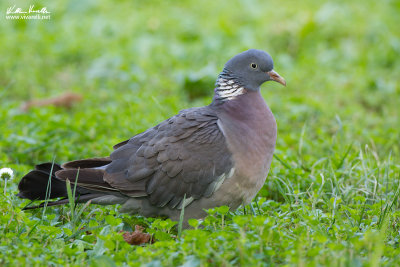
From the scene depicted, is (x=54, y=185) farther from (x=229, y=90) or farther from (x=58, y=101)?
(x=58, y=101)

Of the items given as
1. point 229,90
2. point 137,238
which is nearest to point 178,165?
point 137,238

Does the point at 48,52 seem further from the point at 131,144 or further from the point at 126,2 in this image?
the point at 131,144

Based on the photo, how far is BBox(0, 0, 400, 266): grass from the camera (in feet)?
9.86

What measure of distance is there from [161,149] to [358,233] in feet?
4.56

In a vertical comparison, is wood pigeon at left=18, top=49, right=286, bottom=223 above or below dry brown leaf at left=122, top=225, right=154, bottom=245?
above

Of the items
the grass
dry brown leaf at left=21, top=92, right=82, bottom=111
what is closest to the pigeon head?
the grass

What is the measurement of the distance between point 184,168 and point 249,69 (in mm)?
914

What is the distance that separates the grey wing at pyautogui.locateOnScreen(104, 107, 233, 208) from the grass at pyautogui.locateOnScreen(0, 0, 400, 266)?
0.86 ft

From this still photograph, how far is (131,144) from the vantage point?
156 inches

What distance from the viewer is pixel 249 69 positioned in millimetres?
4020

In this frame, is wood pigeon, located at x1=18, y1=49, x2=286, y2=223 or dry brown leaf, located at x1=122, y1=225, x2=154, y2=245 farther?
wood pigeon, located at x1=18, y1=49, x2=286, y2=223

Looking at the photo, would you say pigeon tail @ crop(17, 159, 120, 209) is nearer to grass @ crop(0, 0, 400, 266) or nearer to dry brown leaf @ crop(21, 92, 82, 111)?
grass @ crop(0, 0, 400, 266)

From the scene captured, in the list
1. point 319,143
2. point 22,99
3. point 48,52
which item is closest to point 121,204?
point 319,143

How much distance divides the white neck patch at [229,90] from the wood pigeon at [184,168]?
0.03 meters
